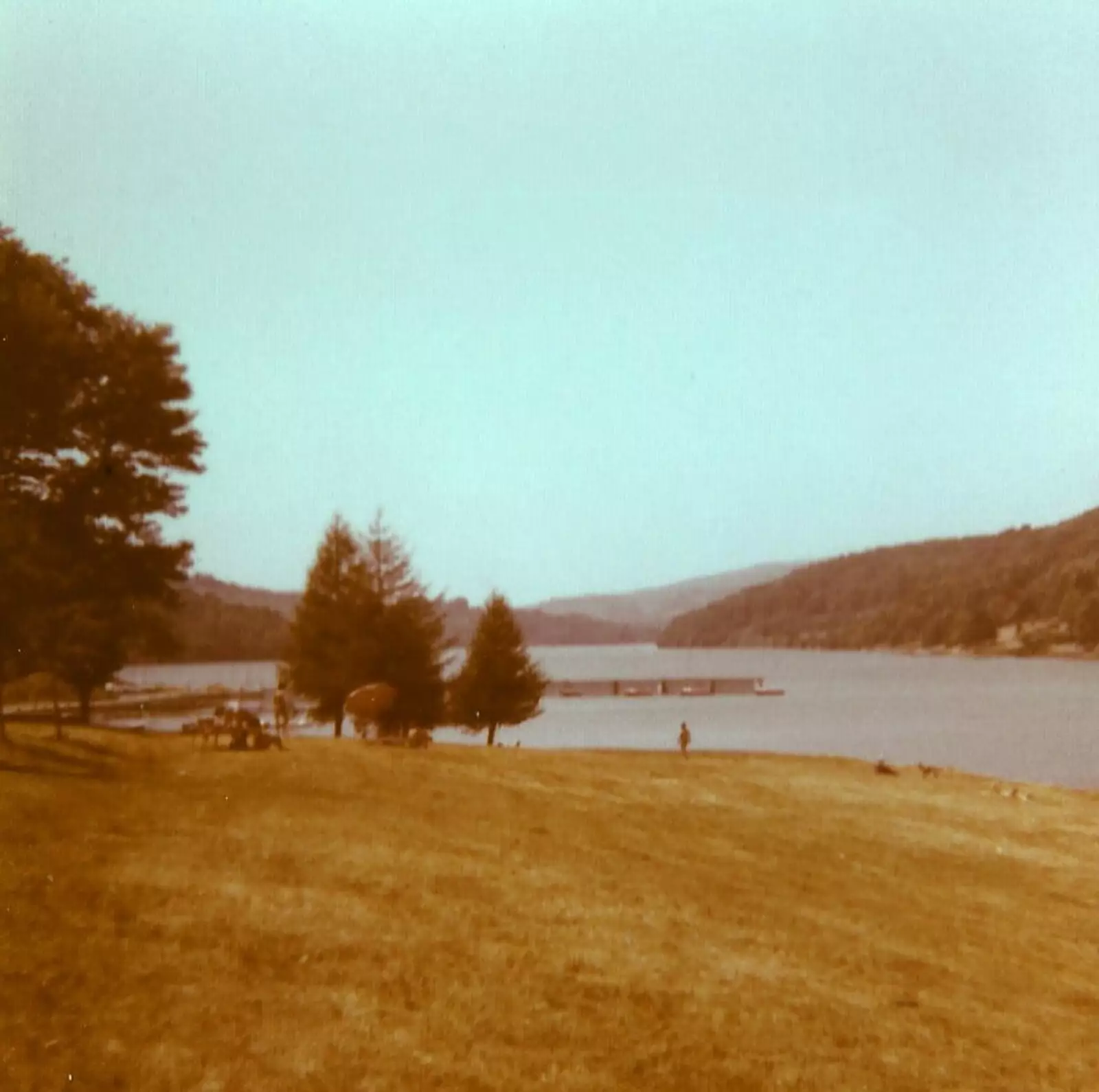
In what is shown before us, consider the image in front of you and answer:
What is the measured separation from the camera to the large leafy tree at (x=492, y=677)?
5234cm

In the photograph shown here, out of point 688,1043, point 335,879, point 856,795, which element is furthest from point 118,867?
point 856,795

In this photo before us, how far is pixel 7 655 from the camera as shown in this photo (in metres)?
19.8

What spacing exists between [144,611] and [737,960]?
16.9 m

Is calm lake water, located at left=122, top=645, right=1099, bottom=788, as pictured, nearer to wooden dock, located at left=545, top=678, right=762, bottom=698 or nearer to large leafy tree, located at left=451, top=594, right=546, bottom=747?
wooden dock, located at left=545, top=678, right=762, bottom=698

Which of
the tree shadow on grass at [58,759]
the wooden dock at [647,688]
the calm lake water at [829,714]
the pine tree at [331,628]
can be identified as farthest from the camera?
the wooden dock at [647,688]

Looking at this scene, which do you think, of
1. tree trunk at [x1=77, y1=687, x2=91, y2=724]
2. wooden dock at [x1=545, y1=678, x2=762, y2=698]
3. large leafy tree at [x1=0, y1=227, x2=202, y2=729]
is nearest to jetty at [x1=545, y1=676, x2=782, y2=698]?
wooden dock at [x1=545, y1=678, x2=762, y2=698]

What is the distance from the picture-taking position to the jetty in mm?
93812

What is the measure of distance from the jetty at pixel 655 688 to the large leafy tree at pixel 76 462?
6250cm

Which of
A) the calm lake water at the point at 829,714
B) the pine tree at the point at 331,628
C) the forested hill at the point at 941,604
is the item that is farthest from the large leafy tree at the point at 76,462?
the forested hill at the point at 941,604

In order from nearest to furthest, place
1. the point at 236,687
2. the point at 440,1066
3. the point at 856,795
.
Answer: the point at 440,1066
the point at 856,795
the point at 236,687

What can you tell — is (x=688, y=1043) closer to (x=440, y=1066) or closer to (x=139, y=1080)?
(x=440, y=1066)

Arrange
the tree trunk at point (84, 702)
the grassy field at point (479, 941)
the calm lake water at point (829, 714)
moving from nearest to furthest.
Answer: the grassy field at point (479, 941) → the tree trunk at point (84, 702) → the calm lake water at point (829, 714)

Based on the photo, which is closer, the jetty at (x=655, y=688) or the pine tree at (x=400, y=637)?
the pine tree at (x=400, y=637)

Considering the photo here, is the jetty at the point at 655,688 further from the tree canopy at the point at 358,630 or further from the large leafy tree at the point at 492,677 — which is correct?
the tree canopy at the point at 358,630
